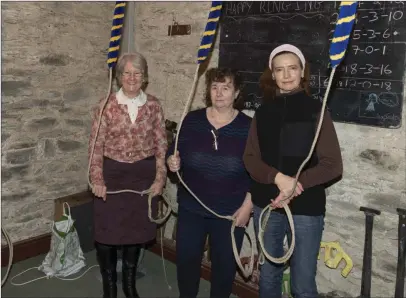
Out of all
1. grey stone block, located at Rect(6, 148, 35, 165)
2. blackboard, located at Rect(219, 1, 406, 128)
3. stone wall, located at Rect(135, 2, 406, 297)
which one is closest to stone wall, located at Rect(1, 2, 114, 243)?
grey stone block, located at Rect(6, 148, 35, 165)

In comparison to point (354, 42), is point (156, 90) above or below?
below

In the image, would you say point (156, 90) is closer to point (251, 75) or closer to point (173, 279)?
point (251, 75)

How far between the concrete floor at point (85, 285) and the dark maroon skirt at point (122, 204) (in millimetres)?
525

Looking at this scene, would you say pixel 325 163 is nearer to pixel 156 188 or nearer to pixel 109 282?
pixel 156 188

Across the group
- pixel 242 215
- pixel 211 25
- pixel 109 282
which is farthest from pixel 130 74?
pixel 109 282

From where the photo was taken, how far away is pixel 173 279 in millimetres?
3293

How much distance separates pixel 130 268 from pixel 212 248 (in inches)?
25.5

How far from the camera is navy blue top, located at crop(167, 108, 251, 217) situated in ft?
7.80

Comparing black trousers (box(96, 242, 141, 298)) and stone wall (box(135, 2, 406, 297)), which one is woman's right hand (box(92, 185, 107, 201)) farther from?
stone wall (box(135, 2, 406, 297))

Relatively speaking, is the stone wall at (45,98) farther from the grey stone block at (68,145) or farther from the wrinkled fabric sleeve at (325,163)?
the wrinkled fabric sleeve at (325,163)

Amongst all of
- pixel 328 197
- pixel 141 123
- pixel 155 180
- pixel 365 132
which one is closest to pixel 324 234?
pixel 328 197

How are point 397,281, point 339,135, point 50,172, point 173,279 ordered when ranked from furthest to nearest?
point 50,172 < point 173,279 < point 339,135 < point 397,281

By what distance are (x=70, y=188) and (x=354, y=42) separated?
8.36 ft

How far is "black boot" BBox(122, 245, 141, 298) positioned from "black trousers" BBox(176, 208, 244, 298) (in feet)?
1.32
